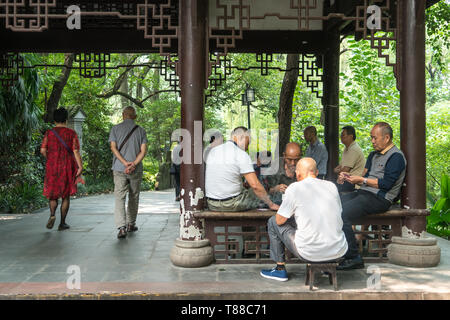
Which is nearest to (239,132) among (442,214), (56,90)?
(442,214)

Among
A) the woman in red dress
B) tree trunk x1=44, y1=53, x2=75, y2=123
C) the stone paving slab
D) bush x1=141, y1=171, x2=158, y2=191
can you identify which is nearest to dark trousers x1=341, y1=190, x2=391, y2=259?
the stone paving slab

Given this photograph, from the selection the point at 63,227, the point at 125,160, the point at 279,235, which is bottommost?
the point at 63,227

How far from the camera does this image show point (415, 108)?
539cm

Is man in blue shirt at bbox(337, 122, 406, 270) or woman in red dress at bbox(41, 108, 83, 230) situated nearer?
man in blue shirt at bbox(337, 122, 406, 270)

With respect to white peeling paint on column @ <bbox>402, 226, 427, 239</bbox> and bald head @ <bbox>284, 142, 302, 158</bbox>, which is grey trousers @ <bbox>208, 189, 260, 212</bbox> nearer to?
bald head @ <bbox>284, 142, 302, 158</bbox>

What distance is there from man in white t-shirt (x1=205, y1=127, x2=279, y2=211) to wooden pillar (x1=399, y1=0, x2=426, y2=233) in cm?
164

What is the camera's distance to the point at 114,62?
64.6 feet

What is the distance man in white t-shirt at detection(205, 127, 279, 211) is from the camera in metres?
5.16

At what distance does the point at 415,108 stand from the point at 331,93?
10.3 feet

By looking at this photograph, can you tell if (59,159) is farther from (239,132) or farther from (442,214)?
(442,214)

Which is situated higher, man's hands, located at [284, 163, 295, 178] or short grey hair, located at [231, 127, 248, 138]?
short grey hair, located at [231, 127, 248, 138]

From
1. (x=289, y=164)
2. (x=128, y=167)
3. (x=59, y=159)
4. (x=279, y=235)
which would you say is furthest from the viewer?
(x=59, y=159)

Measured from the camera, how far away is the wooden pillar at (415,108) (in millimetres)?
5363

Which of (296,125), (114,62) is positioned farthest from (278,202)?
(114,62)
